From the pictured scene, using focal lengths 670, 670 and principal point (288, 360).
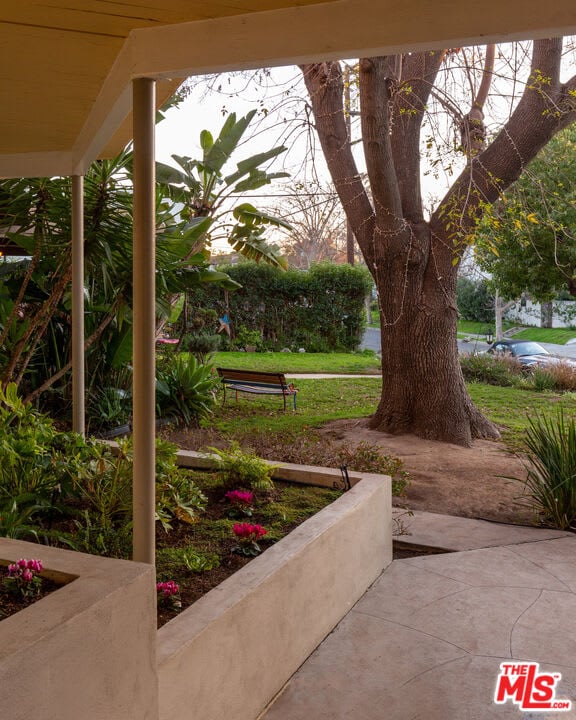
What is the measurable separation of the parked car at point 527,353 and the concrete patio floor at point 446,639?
1263 centimetres

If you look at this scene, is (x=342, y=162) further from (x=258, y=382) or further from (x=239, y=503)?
(x=239, y=503)

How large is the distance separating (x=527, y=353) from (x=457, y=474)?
40.7 ft

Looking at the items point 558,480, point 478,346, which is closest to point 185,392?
point 558,480

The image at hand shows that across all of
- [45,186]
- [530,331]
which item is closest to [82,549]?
[45,186]

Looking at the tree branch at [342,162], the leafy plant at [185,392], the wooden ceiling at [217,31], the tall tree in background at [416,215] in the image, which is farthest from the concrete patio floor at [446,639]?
the tree branch at [342,162]

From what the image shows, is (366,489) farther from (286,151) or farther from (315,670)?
(286,151)

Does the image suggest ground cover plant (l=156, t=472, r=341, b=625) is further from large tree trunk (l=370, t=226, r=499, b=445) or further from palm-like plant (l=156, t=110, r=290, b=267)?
palm-like plant (l=156, t=110, r=290, b=267)

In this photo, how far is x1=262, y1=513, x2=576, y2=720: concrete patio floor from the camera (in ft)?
9.54

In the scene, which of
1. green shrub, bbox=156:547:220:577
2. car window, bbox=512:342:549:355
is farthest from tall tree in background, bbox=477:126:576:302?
green shrub, bbox=156:547:220:577

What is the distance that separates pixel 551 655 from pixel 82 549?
7.71ft

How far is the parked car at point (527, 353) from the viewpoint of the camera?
54.7ft

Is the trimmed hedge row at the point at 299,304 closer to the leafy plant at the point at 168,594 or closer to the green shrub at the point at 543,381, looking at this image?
the green shrub at the point at 543,381

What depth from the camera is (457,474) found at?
7305 mm

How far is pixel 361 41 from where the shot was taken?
2305 millimetres
